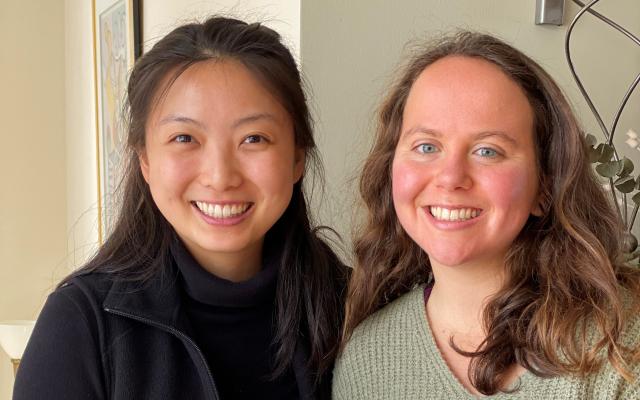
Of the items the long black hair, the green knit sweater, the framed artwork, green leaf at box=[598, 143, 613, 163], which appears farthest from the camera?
the framed artwork

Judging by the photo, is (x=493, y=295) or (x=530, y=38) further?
(x=530, y=38)

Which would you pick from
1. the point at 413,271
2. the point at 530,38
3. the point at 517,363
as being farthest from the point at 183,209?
the point at 530,38

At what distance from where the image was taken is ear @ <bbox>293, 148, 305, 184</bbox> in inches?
54.9

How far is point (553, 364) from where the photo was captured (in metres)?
1.12

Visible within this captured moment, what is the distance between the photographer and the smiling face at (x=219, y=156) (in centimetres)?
125

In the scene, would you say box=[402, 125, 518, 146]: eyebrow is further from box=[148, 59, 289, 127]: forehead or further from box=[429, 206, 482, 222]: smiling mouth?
box=[148, 59, 289, 127]: forehead

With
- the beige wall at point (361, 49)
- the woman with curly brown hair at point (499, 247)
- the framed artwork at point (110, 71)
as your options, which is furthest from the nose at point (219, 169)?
the framed artwork at point (110, 71)

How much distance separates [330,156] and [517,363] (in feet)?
2.44

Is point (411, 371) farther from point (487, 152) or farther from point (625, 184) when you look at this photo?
point (625, 184)

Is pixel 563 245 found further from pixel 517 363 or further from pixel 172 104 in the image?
pixel 172 104

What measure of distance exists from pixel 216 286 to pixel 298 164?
27cm

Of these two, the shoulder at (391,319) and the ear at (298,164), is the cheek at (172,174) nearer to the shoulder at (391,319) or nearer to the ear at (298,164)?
the ear at (298,164)


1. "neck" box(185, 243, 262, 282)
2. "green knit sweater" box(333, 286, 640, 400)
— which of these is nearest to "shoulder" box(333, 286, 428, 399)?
"green knit sweater" box(333, 286, 640, 400)

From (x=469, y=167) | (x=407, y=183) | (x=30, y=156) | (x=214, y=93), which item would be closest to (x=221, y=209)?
(x=214, y=93)
